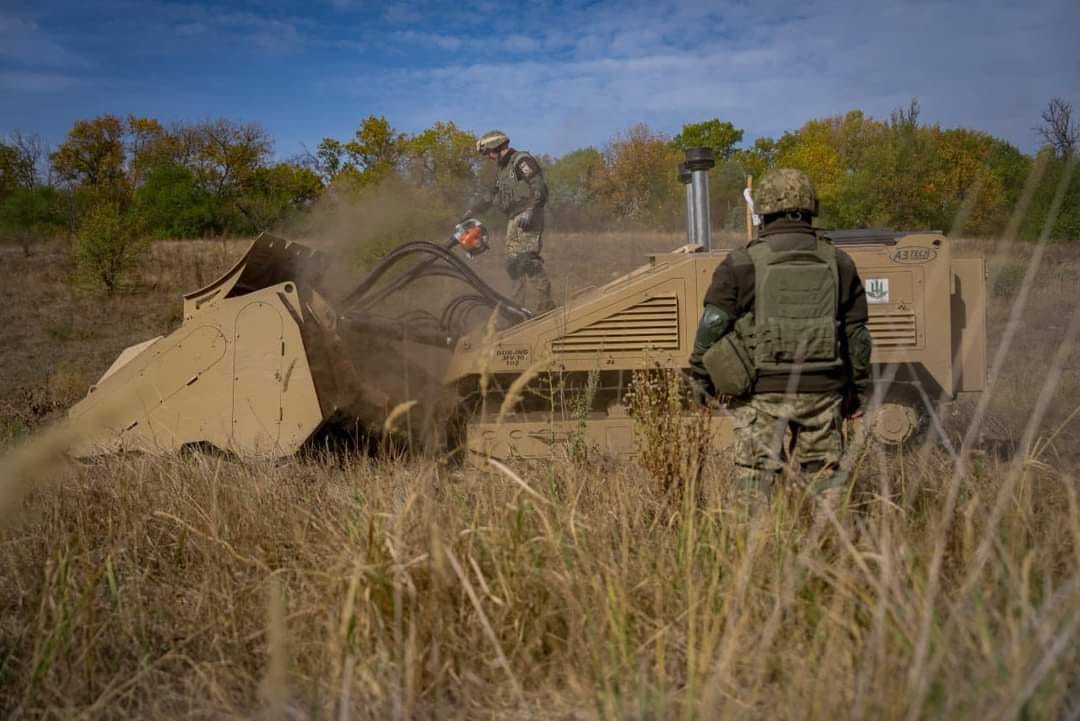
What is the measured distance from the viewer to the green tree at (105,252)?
17.3 m

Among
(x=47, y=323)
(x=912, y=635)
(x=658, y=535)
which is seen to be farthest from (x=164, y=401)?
(x=47, y=323)

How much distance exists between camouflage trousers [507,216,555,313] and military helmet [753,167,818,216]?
123 inches

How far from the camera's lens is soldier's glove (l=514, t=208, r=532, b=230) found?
7.32 meters

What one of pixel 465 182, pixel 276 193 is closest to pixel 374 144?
pixel 276 193

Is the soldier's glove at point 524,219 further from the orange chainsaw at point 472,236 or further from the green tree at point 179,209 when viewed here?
the green tree at point 179,209

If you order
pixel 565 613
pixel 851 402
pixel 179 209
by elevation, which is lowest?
pixel 565 613

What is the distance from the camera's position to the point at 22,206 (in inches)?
1153

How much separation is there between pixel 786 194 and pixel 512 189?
3988 millimetres

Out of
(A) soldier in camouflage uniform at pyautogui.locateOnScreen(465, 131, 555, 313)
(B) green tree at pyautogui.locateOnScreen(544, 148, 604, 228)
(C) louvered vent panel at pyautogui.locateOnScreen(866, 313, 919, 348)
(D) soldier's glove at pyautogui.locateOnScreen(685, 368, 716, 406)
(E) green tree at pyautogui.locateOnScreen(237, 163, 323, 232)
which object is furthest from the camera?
(B) green tree at pyautogui.locateOnScreen(544, 148, 604, 228)

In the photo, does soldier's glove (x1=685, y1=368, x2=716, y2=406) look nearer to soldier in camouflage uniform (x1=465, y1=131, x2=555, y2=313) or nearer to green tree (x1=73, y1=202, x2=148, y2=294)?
soldier in camouflage uniform (x1=465, y1=131, x2=555, y2=313)

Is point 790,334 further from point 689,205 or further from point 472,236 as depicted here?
point 472,236

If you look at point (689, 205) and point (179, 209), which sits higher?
point (179, 209)

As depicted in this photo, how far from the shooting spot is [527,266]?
23.5 feet

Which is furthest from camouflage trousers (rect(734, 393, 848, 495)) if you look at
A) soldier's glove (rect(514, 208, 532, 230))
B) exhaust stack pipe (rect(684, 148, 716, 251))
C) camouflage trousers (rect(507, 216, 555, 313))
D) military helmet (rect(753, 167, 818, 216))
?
soldier's glove (rect(514, 208, 532, 230))
